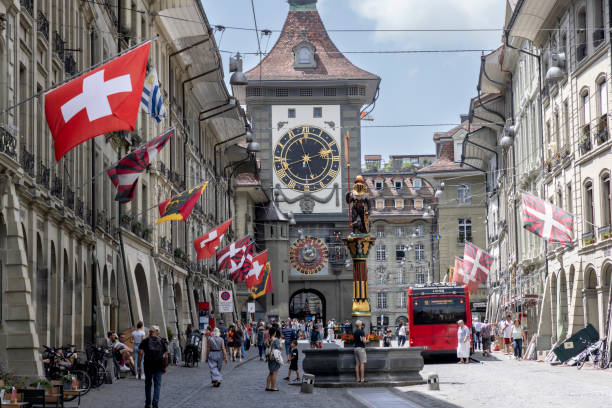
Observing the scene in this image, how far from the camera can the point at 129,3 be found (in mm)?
40094

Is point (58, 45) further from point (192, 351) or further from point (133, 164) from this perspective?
point (192, 351)

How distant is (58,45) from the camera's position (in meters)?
28.6

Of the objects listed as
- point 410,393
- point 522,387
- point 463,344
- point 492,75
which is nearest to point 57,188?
point 410,393

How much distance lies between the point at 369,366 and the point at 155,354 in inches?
331

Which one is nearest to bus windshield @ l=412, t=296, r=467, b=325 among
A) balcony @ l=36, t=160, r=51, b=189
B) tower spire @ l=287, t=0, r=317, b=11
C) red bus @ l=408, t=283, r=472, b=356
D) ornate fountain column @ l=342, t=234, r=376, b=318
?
red bus @ l=408, t=283, r=472, b=356

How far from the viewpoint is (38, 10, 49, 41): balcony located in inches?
1019

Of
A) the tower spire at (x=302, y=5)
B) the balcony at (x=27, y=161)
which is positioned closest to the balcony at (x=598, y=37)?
the balcony at (x=27, y=161)

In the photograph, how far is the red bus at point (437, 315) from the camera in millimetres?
43219

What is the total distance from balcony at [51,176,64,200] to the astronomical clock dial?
69331 mm

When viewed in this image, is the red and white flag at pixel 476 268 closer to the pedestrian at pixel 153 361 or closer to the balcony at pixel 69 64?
the balcony at pixel 69 64

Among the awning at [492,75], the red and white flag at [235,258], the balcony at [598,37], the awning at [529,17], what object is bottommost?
the red and white flag at [235,258]

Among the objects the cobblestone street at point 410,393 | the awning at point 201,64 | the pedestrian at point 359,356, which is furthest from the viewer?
the awning at point 201,64

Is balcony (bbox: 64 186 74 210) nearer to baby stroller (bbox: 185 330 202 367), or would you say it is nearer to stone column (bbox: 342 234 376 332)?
stone column (bbox: 342 234 376 332)

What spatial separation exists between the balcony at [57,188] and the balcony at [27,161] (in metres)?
2.22
